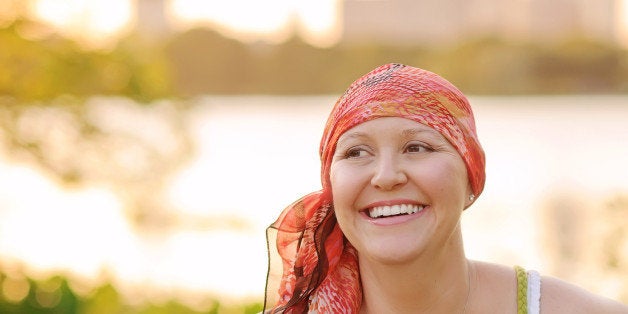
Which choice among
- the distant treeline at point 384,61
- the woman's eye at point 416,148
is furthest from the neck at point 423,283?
the distant treeline at point 384,61

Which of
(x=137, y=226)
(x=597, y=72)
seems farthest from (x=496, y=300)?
(x=597, y=72)

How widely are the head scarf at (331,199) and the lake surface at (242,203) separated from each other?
2444mm

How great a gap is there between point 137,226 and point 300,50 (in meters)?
21.3

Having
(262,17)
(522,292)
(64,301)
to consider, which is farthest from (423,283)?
(262,17)

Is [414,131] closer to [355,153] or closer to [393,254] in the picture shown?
[355,153]

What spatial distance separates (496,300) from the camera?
2529 millimetres

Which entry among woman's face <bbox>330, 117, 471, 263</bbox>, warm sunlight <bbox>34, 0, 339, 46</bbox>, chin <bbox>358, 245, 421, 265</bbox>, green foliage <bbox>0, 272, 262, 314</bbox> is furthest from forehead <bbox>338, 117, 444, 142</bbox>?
warm sunlight <bbox>34, 0, 339, 46</bbox>

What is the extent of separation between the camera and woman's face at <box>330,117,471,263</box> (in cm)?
228

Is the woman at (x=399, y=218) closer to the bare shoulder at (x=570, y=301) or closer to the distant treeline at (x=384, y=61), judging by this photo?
the bare shoulder at (x=570, y=301)

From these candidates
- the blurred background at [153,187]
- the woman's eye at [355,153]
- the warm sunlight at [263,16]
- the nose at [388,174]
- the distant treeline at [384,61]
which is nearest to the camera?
the nose at [388,174]

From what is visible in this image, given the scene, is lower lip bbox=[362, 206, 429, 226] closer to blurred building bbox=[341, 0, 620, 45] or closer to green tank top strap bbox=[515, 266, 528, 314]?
green tank top strap bbox=[515, 266, 528, 314]

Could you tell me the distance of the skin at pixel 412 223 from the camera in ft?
7.48

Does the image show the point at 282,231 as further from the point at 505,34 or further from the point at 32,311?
the point at 505,34

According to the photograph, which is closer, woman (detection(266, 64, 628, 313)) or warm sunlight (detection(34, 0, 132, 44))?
woman (detection(266, 64, 628, 313))
